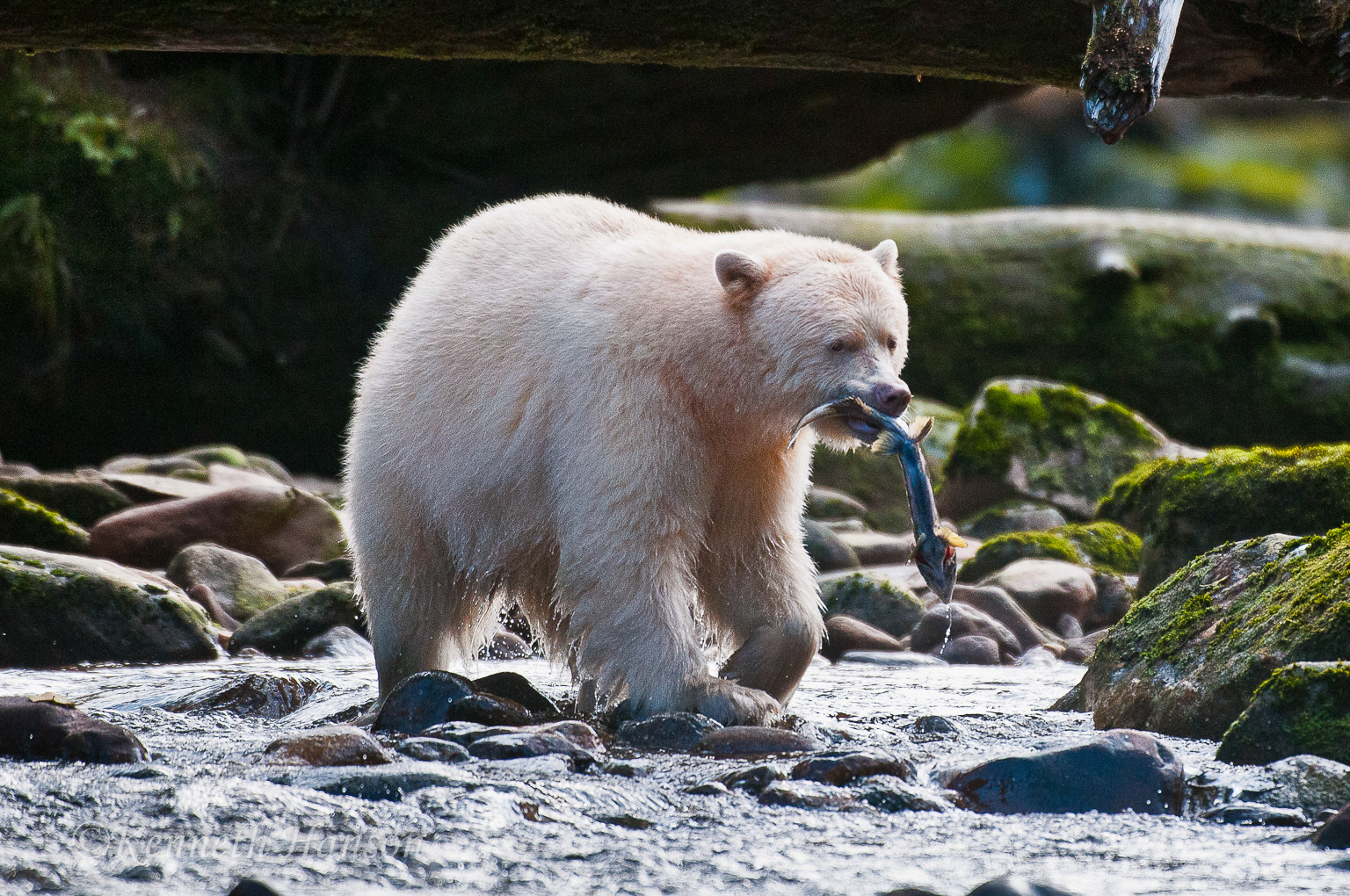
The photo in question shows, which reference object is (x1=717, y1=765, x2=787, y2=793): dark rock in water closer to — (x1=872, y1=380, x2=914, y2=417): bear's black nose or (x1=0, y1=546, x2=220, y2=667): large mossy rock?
(x1=872, y1=380, x2=914, y2=417): bear's black nose

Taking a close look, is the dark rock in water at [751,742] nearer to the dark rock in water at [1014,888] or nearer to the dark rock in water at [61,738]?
the dark rock in water at [1014,888]

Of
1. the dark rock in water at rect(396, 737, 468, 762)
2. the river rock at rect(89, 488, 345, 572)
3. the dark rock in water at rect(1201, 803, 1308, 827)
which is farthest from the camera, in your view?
the river rock at rect(89, 488, 345, 572)

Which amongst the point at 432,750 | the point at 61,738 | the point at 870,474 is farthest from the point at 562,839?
the point at 870,474

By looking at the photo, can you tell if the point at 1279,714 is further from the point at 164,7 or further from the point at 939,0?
the point at 164,7

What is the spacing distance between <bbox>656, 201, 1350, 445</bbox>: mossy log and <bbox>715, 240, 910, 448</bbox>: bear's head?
844cm

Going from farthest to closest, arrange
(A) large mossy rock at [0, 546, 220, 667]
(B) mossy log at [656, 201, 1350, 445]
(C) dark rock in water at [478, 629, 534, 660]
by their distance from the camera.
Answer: (B) mossy log at [656, 201, 1350, 445]
(C) dark rock in water at [478, 629, 534, 660]
(A) large mossy rock at [0, 546, 220, 667]

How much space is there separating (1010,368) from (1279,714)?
9811 millimetres

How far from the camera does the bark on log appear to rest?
4980 mm

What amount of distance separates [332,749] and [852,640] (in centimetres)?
358

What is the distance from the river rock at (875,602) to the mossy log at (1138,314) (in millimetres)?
6115

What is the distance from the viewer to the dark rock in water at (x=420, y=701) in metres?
5.42

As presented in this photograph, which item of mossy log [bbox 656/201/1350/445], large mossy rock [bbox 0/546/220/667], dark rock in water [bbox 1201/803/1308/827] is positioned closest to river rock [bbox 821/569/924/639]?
large mossy rock [bbox 0/546/220/667]

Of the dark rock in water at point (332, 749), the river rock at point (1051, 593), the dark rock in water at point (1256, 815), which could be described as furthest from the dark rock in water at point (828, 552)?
the dark rock in water at point (1256, 815)

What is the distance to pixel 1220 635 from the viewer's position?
527cm
